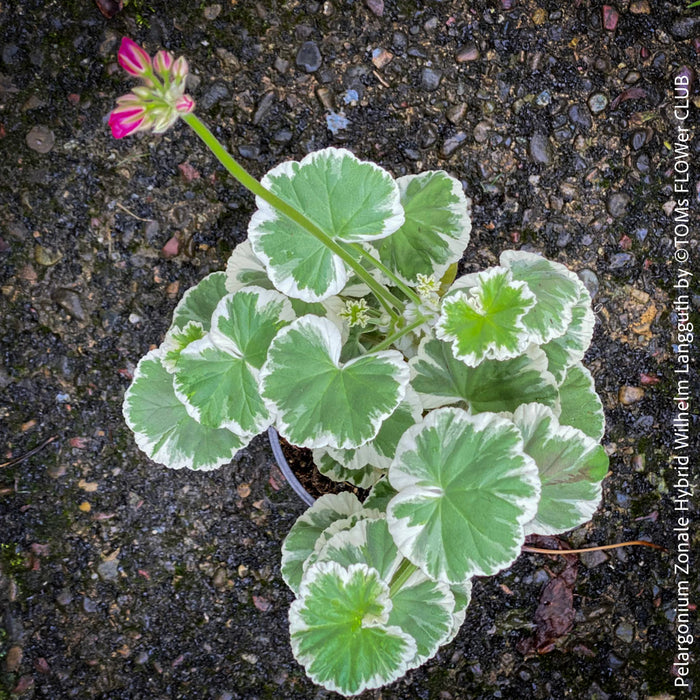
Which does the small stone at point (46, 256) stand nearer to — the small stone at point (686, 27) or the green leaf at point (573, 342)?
the green leaf at point (573, 342)

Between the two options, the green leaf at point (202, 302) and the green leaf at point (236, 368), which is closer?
the green leaf at point (236, 368)

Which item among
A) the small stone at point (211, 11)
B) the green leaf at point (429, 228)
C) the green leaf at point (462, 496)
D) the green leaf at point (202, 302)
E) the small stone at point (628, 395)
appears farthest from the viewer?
the small stone at point (628, 395)

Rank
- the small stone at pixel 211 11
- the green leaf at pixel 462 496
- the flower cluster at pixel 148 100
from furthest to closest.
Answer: the small stone at pixel 211 11
the green leaf at pixel 462 496
the flower cluster at pixel 148 100

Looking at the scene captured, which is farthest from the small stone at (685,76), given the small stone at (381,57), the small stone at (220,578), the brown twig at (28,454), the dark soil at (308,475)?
the brown twig at (28,454)

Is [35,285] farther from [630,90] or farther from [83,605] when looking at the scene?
[630,90]

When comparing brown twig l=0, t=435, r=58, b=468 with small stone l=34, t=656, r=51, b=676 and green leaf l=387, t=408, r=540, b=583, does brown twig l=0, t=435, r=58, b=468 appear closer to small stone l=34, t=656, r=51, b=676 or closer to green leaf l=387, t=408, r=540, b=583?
small stone l=34, t=656, r=51, b=676

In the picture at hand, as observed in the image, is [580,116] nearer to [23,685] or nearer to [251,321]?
[251,321]

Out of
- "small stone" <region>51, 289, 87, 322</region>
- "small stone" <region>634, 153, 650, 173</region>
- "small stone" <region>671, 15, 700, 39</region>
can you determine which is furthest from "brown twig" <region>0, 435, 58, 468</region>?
"small stone" <region>671, 15, 700, 39</region>
